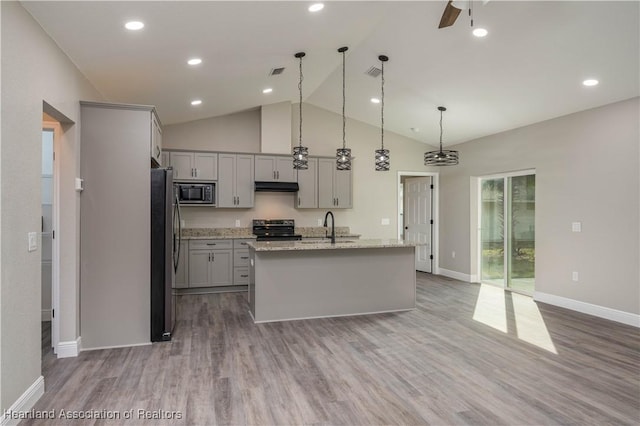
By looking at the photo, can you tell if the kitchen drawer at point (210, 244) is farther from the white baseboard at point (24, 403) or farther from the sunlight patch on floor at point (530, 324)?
the sunlight patch on floor at point (530, 324)

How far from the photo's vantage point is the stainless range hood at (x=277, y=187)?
644cm

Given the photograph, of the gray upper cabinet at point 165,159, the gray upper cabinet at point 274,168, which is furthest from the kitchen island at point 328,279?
the gray upper cabinet at point 165,159

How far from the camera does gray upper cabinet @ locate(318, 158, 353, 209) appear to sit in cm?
688

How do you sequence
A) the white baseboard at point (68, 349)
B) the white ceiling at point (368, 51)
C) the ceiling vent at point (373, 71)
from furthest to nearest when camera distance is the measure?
1. the ceiling vent at point (373, 71)
2. the white baseboard at point (68, 349)
3. the white ceiling at point (368, 51)

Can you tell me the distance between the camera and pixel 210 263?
6094mm

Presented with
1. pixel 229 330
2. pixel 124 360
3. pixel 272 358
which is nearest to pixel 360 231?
pixel 229 330

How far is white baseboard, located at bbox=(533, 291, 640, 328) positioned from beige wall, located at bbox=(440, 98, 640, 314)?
0.05m

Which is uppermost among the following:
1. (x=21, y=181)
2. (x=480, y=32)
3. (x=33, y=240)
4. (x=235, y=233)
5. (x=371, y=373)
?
(x=480, y=32)

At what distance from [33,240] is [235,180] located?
154 inches

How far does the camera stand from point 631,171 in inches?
173

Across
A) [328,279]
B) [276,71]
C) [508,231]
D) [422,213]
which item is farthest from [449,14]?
[422,213]

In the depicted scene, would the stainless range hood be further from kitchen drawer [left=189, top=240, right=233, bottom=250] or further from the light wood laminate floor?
the light wood laminate floor

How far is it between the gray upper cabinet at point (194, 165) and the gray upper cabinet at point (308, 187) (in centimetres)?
148

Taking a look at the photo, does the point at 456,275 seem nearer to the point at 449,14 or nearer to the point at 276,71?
the point at 276,71
